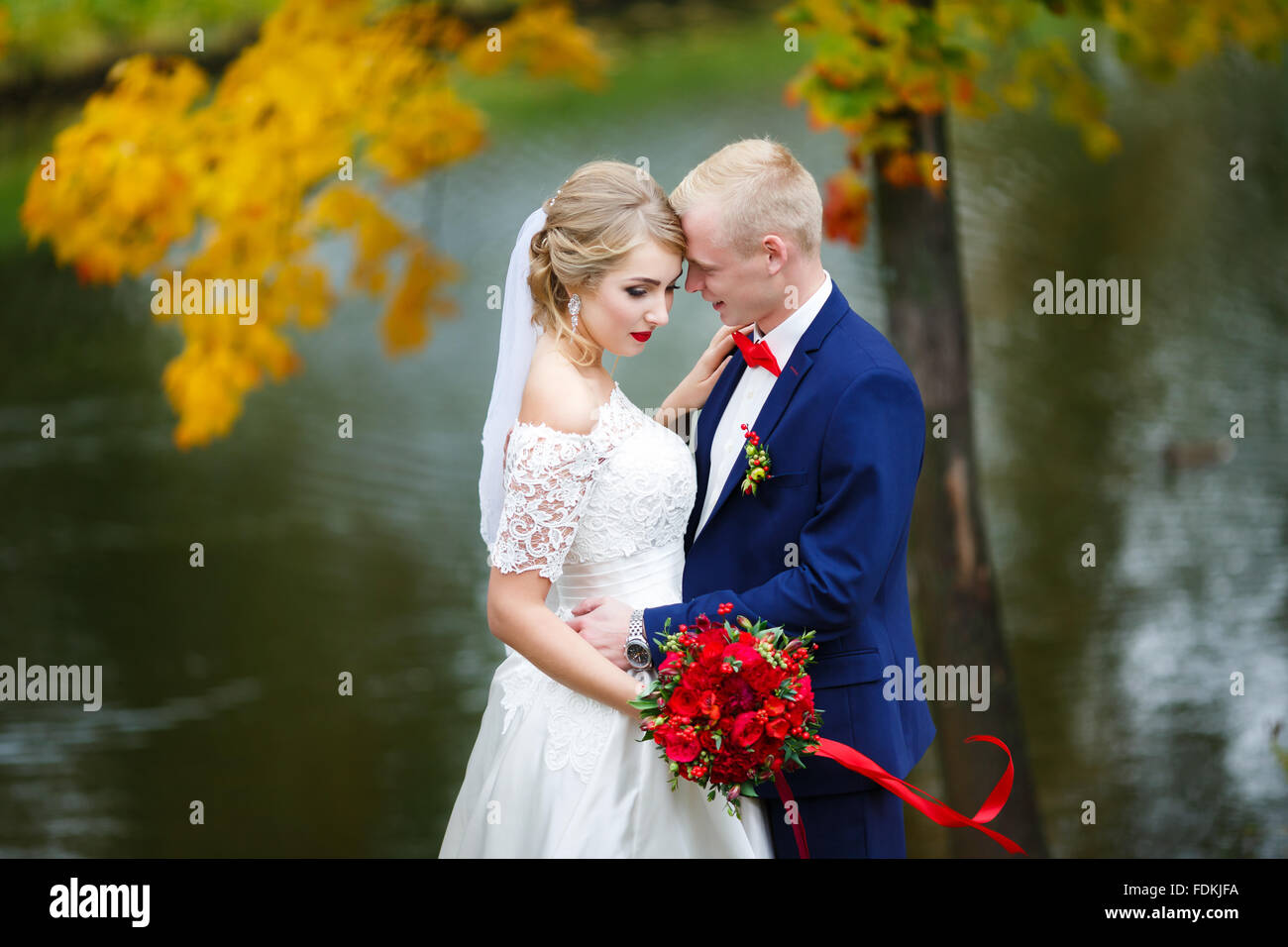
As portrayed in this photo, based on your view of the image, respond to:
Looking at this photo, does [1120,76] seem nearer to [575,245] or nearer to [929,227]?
[929,227]

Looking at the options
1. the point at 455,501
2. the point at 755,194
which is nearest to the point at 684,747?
the point at 755,194

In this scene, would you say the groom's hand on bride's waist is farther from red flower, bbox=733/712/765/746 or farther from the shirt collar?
the shirt collar

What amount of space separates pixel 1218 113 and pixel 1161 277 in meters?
0.73

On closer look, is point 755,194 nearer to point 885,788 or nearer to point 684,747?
point 684,747

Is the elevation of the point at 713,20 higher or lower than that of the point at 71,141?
higher

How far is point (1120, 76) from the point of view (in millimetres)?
4859

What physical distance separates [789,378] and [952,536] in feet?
7.08

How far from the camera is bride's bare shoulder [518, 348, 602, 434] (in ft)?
8.79

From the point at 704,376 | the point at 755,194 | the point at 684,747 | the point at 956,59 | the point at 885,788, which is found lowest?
the point at 885,788

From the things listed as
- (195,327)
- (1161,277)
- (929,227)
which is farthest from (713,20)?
(195,327)

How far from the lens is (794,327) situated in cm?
288

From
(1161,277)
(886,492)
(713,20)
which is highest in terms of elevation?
(713,20)

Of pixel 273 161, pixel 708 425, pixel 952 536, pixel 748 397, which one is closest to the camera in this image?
pixel 748 397
